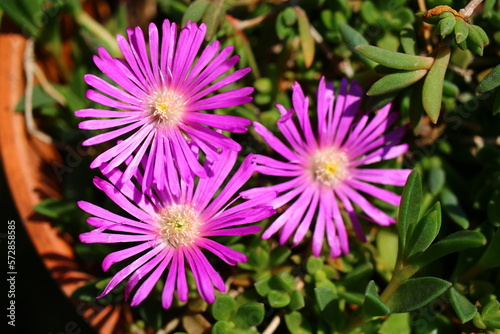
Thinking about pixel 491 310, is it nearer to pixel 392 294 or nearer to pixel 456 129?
pixel 392 294

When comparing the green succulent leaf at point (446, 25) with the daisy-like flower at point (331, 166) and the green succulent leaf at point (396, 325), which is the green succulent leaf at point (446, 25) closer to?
the daisy-like flower at point (331, 166)

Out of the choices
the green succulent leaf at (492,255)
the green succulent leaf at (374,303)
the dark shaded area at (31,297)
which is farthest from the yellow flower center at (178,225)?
the dark shaded area at (31,297)

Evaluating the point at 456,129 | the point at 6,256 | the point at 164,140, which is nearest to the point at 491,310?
the point at 456,129

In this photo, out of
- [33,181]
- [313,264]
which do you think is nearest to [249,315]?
[313,264]

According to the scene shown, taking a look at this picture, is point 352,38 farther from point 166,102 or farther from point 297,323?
point 297,323

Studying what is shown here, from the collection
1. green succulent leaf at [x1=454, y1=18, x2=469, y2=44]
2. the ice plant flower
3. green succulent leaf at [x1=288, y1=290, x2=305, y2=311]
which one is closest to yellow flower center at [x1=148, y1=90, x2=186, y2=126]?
the ice plant flower

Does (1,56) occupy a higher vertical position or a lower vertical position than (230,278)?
higher
